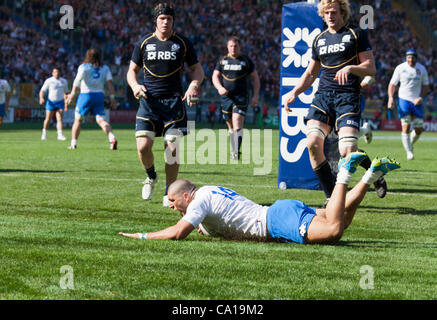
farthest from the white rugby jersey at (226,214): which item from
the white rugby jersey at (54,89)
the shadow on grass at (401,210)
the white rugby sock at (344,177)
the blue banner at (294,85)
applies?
the white rugby jersey at (54,89)

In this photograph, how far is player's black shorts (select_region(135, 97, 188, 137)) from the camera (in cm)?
890

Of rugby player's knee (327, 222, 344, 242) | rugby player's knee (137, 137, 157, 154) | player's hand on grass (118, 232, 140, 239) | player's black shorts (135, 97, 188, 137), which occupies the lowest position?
player's hand on grass (118, 232, 140, 239)

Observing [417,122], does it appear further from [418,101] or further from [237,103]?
[237,103]

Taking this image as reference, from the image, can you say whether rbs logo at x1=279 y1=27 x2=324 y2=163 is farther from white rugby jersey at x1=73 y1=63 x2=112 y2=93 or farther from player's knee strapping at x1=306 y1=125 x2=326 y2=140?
white rugby jersey at x1=73 y1=63 x2=112 y2=93

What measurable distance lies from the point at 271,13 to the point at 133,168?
4111 cm

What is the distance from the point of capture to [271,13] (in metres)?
53.1

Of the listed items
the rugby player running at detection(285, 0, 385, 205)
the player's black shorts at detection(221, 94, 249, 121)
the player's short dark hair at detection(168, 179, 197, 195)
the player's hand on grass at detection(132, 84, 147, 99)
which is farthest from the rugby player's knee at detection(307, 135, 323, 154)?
the player's black shorts at detection(221, 94, 249, 121)

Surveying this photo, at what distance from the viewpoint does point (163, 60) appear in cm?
884

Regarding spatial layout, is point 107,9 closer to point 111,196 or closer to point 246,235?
point 111,196

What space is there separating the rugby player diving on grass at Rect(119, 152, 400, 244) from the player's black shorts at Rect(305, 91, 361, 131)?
6.30ft

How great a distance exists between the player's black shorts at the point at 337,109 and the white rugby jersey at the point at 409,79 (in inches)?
380

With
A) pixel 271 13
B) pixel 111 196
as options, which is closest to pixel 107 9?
pixel 271 13

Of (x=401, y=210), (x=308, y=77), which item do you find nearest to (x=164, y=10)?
(x=308, y=77)

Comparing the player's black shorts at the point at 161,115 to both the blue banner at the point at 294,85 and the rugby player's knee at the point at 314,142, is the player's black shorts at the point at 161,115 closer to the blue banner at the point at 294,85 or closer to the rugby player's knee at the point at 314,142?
the rugby player's knee at the point at 314,142
